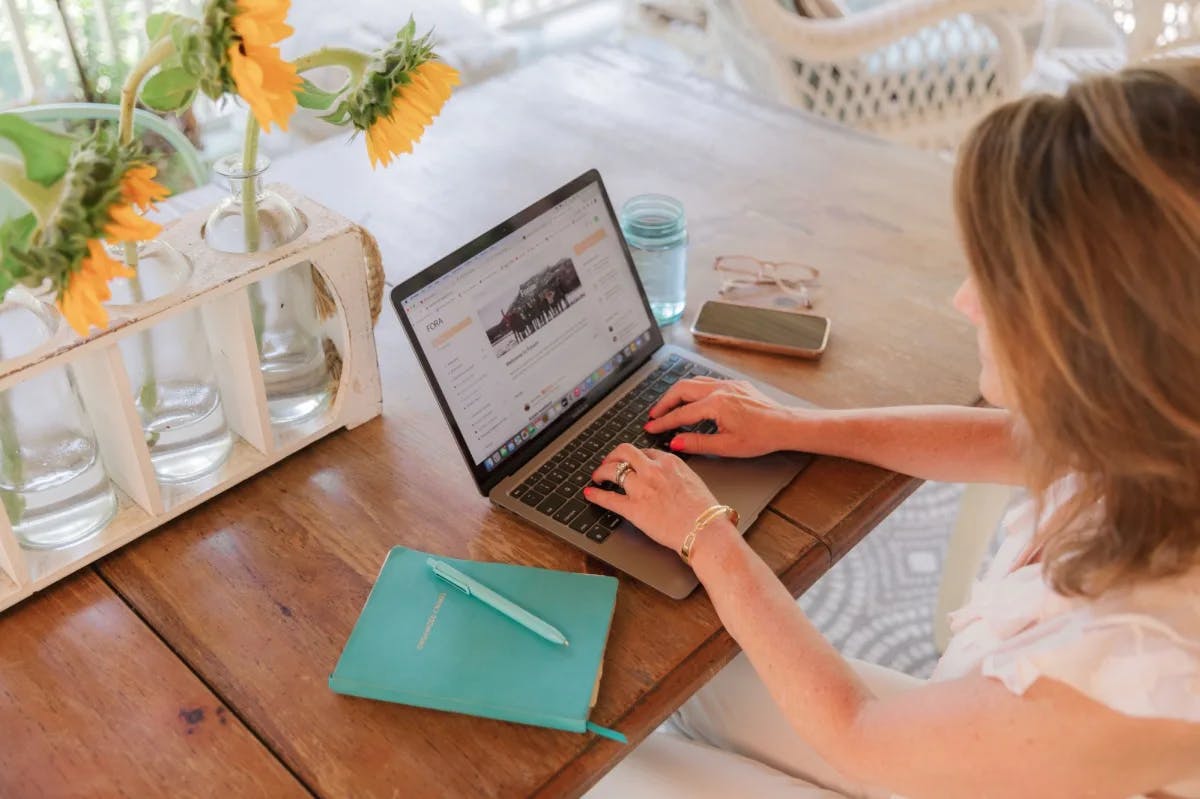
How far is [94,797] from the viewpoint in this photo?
2.67 feet

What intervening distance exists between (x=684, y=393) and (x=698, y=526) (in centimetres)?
21

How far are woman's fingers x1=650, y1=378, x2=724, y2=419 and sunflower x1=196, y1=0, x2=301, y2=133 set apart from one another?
1.65 feet

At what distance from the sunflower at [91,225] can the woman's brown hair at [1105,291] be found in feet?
1.93

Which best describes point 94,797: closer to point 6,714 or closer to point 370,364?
point 6,714

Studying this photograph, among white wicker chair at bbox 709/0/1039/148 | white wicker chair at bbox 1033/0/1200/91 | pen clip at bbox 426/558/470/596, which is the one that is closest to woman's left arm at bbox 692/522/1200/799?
pen clip at bbox 426/558/470/596

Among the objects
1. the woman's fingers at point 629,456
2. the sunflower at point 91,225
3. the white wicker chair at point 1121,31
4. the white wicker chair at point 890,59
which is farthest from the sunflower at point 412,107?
the white wicker chair at point 1121,31

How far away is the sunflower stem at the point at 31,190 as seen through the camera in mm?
784

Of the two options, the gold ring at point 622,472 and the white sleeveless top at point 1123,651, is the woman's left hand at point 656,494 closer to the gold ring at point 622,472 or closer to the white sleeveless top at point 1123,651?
the gold ring at point 622,472

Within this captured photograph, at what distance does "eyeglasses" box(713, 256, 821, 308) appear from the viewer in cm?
138

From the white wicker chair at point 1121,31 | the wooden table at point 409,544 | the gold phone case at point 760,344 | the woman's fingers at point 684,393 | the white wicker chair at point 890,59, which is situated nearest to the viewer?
the wooden table at point 409,544

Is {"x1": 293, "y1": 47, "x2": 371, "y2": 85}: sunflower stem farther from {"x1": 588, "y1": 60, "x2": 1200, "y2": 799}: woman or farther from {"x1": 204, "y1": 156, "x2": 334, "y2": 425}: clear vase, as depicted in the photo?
{"x1": 588, "y1": 60, "x2": 1200, "y2": 799}: woman

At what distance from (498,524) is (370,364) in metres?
0.23

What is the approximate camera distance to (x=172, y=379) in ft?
3.40

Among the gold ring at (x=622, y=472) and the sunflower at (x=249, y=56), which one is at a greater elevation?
the sunflower at (x=249, y=56)
